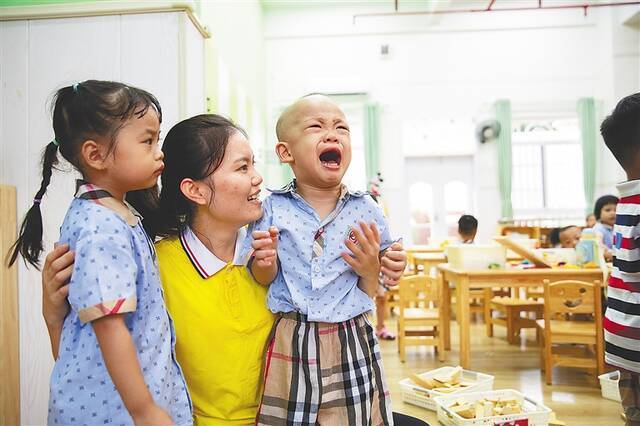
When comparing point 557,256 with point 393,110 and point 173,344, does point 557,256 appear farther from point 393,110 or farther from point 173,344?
point 393,110

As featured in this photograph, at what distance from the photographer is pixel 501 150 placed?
26.2 ft

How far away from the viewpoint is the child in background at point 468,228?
434 cm

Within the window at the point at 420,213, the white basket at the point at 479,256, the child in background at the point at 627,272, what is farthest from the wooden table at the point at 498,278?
the window at the point at 420,213

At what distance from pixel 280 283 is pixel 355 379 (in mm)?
273

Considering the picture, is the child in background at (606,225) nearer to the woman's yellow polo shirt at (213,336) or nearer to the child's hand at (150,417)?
the woman's yellow polo shirt at (213,336)

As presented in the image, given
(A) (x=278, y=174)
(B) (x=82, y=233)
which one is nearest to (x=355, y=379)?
(B) (x=82, y=233)

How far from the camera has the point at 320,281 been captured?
113cm

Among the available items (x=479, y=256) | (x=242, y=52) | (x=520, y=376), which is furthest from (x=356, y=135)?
(x=520, y=376)

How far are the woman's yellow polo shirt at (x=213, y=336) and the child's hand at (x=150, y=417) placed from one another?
22 cm

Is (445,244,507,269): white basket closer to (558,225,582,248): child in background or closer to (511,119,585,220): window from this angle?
(558,225,582,248): child in background

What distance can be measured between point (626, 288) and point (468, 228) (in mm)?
2750

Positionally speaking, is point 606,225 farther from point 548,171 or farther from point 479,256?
point 548,171

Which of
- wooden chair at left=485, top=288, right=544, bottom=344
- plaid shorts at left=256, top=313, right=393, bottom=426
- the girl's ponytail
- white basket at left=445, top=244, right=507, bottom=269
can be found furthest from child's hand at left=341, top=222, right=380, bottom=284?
wooden chair at left=485, top=288, right=544, bottom=344

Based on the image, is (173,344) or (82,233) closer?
(82,233)
